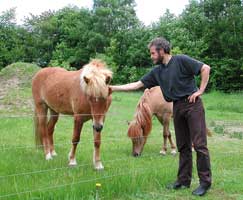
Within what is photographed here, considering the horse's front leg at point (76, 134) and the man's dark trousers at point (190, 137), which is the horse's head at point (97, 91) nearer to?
the horse's front leg at point (76, 134)

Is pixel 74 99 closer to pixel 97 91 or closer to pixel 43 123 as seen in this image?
pixel 97 91

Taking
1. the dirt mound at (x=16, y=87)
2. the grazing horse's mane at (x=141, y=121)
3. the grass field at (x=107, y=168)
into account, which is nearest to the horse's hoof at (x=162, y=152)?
the grass field at (x=107, y=168)

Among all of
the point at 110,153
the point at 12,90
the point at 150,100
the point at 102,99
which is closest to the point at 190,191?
the point at 102,99

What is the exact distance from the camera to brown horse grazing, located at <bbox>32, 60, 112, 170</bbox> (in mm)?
5957

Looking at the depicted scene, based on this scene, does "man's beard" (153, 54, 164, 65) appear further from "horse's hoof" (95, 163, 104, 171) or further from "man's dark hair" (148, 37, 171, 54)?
"horse's hoof" (95, 163, 104, 171)

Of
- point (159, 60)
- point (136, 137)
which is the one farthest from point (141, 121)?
point (159, 60)

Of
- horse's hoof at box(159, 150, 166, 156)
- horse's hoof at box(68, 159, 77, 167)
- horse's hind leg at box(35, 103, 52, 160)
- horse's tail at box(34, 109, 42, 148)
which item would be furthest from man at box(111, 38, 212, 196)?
horse's tail at box(34, 109, 42, 148)

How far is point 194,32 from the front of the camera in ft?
94.5

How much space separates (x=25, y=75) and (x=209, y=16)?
14383 millimetres

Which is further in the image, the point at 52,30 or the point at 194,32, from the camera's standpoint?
the point at 52,30

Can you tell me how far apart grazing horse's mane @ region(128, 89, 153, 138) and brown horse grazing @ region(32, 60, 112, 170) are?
133 cm

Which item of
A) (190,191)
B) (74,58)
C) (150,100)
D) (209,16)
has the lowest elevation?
(190,191)

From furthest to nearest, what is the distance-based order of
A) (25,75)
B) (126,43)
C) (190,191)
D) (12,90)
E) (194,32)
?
(126,43) → (194,32) → (25,75) → (12,90) → (190,191)

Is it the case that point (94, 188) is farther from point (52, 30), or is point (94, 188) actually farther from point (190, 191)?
point (52, 30)
